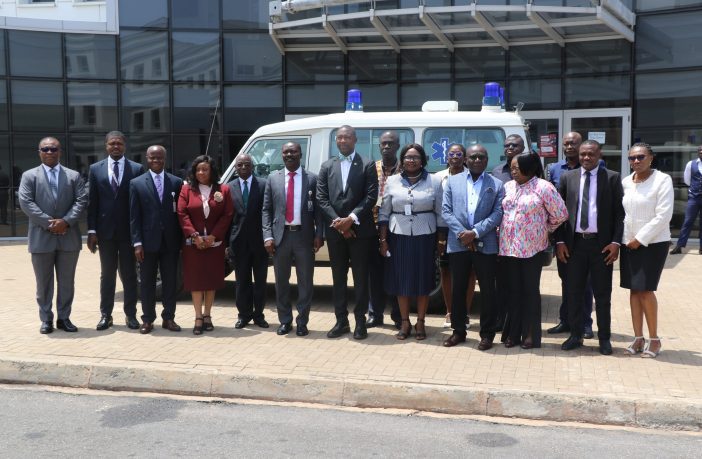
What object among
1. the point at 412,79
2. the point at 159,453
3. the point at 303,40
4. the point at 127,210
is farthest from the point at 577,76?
the point at 159,453

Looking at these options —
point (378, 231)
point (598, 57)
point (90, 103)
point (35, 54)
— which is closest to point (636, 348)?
point (378, 231)

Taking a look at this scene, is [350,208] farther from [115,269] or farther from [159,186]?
[115,269]

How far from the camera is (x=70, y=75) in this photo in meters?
15.9

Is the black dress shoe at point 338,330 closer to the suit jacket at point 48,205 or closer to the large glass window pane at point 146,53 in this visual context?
the suit jacket at point 48,205

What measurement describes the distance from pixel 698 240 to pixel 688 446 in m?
10.8

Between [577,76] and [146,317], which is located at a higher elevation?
[577,76]

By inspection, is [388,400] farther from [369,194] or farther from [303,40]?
[303,40]

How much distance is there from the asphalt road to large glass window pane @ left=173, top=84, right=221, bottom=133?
432 inches

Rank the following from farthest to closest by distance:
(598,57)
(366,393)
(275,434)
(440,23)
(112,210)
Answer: (598,57), (440,23), (112,210), (366,393), (275,434)

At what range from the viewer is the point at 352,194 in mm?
6906

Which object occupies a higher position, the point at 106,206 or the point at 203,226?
the point at 106,206

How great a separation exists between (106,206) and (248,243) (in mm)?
1444

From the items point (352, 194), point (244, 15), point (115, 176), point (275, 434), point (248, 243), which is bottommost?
point (275, 434)

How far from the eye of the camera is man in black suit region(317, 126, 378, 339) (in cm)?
690
